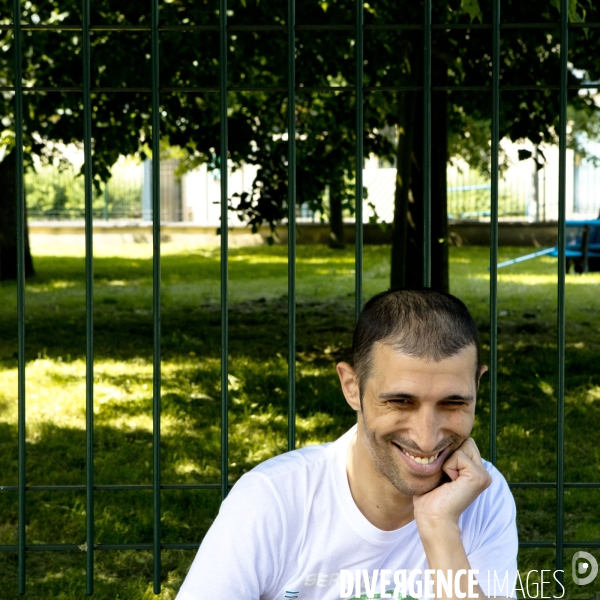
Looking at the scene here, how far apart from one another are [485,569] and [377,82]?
714 centimetres

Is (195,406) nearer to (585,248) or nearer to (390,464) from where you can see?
(390,464)

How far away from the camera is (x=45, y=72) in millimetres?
8938

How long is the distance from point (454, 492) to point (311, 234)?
70.2ft

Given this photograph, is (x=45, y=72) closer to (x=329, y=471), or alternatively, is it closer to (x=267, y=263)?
(x=329, y=471)

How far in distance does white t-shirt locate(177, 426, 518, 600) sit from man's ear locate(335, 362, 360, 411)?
0.08 metres

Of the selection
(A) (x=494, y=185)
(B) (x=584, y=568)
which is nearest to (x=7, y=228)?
(B) (x=584, y=568)

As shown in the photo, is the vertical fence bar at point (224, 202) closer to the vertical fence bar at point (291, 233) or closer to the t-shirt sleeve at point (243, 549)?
the vertical fence bar at point (291, 233)

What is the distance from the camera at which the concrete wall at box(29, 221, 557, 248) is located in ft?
76.1

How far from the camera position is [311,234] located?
931 inches

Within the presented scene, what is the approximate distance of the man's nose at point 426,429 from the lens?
228 cm

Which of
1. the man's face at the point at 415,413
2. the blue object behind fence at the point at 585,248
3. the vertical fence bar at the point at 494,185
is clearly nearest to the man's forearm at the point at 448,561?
the man's face at the point at 415,413

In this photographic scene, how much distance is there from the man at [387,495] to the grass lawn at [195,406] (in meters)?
2.34

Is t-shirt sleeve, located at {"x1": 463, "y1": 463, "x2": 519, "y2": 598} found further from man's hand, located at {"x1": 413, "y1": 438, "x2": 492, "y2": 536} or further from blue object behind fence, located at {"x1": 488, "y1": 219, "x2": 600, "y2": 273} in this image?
blue object behind fence, located at {"x1": 488, "y1": 219, "x2": 600, "y2": 273}

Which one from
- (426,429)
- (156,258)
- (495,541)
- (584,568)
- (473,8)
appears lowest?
(584,568)
